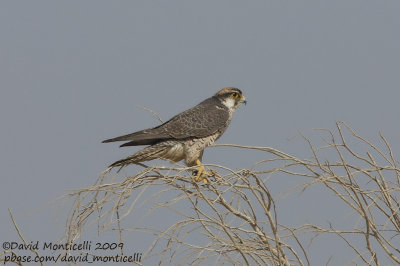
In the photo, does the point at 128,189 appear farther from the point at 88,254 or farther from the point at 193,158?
the point at 193,158

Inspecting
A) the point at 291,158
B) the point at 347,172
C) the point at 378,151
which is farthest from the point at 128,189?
the point at 378,151

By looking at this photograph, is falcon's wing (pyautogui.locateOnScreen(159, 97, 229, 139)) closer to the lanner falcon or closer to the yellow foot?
the lanner falcon

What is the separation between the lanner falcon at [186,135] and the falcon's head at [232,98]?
114 mm

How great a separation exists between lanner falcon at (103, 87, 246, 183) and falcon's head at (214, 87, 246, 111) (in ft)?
0.37

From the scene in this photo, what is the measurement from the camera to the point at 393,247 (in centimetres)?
315

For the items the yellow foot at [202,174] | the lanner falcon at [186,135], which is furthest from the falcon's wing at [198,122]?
the yellow foot at [202,174]

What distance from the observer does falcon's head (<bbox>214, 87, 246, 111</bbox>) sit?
6516 millimetres

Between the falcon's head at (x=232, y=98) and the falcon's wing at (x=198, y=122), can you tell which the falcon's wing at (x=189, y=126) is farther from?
the falcon's head at (x=232, y=98)

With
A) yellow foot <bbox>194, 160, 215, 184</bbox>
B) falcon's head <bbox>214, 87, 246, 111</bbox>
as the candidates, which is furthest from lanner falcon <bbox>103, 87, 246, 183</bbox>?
falcon's head <bbox>214, 87, 246, 111</bbox>

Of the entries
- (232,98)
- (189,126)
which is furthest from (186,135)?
(232,98)

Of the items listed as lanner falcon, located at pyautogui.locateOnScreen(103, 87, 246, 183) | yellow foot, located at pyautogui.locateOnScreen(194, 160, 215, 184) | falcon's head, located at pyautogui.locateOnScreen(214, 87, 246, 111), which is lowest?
yellow foot, located at pyautogui.locateOnScreen(194, 160, 215, 184)

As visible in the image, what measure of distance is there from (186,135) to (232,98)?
97 cm

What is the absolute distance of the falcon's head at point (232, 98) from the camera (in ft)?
21.4

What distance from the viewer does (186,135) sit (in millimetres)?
5801
